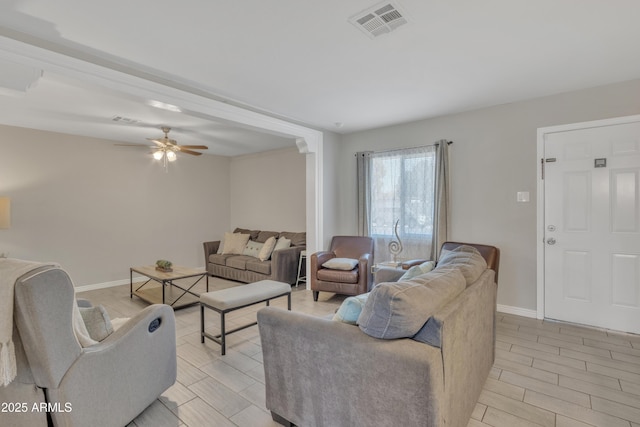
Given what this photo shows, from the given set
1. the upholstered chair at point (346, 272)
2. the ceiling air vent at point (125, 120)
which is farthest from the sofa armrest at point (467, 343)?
the ceiling air vent at point (125, 120)

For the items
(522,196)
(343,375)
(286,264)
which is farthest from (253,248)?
(343,375)

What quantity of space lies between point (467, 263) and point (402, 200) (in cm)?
247

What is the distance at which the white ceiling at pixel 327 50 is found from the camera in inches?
76.4

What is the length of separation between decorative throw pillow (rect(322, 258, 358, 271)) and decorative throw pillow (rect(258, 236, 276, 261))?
1.36m

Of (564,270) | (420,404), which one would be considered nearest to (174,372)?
(420,404)

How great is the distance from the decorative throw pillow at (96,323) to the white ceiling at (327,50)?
1829 millimetres

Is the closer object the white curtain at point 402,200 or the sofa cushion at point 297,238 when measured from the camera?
the white curtain at point 402,200

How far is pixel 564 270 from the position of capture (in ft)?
11.0

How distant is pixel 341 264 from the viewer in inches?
162

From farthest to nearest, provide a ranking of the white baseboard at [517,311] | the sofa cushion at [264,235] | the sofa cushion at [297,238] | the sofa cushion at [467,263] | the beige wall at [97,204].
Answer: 1. the sofa cushion at [264,235]
2. the sofa cushion at [297,238]
3. the beige wall at [97,204]
4. the white baseboard at [517,311]
5. the sofa cushion at [467,263]

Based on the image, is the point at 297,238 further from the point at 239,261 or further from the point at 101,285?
the point at 101,285

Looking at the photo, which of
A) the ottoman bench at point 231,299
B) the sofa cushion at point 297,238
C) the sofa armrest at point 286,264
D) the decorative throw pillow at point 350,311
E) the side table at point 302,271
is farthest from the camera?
the sofa cushion at point 297,238

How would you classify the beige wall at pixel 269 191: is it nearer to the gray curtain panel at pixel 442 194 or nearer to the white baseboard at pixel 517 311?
the gray curtain panel at pixel 442 194

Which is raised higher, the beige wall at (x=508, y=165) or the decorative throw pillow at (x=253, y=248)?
the beige wall at (x=508, y=165)
